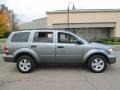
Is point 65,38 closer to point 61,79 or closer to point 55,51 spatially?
point 55,51

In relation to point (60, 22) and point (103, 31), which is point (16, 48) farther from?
point (103, 31)

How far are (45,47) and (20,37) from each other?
119 cm

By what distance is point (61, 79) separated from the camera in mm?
7109

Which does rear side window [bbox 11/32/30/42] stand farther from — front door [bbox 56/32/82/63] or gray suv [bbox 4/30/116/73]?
front door [bbox 56/32/82/63]

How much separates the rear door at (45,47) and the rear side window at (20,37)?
352 millimetres

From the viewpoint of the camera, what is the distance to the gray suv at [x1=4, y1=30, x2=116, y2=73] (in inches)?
321

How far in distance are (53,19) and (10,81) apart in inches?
1025

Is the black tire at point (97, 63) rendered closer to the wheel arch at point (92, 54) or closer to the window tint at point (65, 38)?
the wheel arch at point (92, 54)

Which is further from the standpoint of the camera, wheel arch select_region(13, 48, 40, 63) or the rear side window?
the rear side window

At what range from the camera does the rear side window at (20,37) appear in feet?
27.7

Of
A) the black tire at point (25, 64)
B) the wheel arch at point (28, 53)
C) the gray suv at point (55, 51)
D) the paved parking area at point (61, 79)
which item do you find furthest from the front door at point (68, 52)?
the black tire at point (25, 64)

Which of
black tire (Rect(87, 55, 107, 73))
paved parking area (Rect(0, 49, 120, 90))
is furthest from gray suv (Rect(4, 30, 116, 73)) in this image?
paved parking area (Rect(0, 49, 120, 90))

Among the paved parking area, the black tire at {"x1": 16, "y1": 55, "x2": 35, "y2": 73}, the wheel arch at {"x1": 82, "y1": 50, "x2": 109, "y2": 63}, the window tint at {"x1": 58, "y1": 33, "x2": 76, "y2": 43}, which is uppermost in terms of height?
the window tint at {"x1": 58, "y1": 33, "x2": 76, "y2": 43}

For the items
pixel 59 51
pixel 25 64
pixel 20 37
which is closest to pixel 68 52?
→ pixel 59 51
